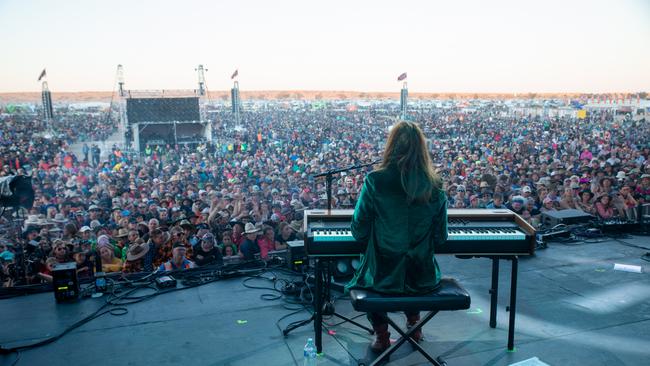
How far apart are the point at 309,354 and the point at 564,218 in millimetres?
3939

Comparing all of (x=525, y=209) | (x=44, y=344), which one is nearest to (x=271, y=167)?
(x=525, y=209)

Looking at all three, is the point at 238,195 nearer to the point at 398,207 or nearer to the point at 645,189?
the point at 398,207

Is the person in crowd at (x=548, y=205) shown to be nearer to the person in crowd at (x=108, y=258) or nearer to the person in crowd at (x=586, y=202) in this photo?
the person in crowd at (x=586, y=202)

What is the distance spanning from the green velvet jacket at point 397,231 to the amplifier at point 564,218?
374 cm

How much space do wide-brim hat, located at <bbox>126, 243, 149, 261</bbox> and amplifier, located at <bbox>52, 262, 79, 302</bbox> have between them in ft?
4.61

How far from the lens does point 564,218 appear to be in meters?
5.39

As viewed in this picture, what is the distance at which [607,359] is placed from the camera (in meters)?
2.61

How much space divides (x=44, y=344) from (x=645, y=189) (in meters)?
8.55

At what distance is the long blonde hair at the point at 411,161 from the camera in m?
2.17

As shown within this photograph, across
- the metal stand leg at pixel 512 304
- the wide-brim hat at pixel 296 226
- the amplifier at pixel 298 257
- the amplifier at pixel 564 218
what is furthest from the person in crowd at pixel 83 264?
the amplifier at pixel 564 218

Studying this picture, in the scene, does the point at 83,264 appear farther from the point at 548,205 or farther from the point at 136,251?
the point at 548,205

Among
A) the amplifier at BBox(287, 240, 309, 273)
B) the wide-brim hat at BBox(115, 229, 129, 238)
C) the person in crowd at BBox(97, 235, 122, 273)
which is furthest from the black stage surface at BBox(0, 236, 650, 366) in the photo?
the wide-brim hat at BBox(115, 229, 129, 238)

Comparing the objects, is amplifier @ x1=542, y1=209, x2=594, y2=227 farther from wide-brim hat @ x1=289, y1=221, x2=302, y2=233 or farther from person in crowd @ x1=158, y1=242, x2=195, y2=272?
person in crowd @ x1=158, y1=242, x2=195, y2=272

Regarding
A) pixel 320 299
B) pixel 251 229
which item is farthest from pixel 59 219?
pixel 320 299
